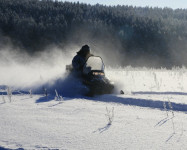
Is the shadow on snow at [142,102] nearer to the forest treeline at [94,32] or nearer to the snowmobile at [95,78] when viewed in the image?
the snowmobile at [95,78]

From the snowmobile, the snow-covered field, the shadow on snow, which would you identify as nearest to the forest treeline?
the snowmobile

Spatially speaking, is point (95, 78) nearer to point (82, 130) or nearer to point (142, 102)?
point (142, 102)

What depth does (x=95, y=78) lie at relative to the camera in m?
11.4

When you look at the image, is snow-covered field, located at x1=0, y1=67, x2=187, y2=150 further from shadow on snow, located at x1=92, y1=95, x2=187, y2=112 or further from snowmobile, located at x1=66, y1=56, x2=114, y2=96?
snowmobile, located at x1=66, y1=56, x2=114, y2=96

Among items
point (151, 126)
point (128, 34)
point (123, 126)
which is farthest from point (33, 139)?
point (128, 34)

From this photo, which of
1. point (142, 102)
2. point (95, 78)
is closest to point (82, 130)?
point (142, 102)

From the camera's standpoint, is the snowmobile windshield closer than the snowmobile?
No

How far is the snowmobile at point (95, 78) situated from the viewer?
11164 millimetres

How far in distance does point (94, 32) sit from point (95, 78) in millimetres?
83460

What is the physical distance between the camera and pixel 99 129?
4840mm

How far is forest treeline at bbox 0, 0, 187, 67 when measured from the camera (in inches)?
3334

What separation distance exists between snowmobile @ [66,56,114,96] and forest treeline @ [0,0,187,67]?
70598 millimetres

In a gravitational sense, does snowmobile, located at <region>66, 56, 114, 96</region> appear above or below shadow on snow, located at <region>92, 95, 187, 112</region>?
above

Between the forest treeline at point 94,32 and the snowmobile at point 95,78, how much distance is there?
232 feet
